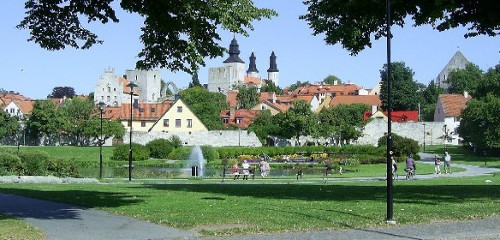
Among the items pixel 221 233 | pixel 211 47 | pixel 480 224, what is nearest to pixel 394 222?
pixel 480 224

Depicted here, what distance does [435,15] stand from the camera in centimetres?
1623

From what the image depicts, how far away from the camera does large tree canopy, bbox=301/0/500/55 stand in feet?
57.4

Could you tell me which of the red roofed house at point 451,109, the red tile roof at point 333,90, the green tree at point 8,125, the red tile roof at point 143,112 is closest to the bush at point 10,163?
the green tree at point 8,125

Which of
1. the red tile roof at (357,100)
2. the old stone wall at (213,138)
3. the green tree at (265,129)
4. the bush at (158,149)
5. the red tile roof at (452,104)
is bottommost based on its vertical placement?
the bush at (158,149)

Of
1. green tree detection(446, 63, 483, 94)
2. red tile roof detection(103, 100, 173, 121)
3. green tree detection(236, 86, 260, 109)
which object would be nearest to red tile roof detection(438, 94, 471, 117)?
green tree detection(446, 63, 483, 94)

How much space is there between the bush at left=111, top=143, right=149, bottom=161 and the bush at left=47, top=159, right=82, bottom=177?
89.6ft

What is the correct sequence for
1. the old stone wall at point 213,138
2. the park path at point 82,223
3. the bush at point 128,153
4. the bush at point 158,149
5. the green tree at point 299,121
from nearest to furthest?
the park path at point 82,223
the bush at point 128,153
the bush at point 158,149
the green tree at point 299,121
the old stone wall at point 213,138

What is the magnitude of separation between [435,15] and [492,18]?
7.78ft

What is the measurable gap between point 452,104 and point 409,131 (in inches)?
509

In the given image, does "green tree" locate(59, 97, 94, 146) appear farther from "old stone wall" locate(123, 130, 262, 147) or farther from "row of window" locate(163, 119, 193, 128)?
"row of window" locate(163, 119, 193, 128)

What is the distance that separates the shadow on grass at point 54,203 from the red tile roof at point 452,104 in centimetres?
8860

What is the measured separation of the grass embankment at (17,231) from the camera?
1150 centimetres

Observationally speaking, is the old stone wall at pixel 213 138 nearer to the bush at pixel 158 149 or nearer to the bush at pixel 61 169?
the bush at pixel 158 149

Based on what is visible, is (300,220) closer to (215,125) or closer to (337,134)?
(337,134)
